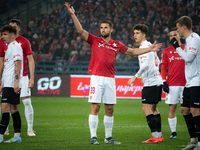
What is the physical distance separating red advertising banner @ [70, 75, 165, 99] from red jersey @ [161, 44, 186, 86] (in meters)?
9.48

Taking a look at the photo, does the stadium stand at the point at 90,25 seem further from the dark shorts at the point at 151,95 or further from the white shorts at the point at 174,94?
the dark shorts at the point at 151,95

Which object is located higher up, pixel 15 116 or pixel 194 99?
pixel 194 99

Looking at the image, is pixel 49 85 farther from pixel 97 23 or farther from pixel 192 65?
pixel 192 65

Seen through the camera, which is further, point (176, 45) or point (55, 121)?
point (55, 121)

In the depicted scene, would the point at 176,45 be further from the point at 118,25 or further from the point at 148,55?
the point at 118,25

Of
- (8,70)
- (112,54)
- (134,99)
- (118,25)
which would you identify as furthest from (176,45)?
(118,25)

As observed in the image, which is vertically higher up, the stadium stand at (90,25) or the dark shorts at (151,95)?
the stadium stand at (90,25)

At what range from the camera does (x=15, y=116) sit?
555 centimetres

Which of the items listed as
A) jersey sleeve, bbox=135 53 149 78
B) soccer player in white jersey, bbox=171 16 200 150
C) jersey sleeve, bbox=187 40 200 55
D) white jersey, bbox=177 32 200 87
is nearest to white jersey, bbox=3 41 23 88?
jersey sleeve, bbox=135 53 149 78

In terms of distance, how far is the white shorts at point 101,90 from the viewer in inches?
218

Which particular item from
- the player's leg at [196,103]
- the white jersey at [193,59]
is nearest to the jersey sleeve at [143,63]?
the white jersey at [193,59]

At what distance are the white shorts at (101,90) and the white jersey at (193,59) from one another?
4.89 feet

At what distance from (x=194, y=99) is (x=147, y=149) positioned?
3.85ft

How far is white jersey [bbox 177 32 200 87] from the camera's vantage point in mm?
4645
